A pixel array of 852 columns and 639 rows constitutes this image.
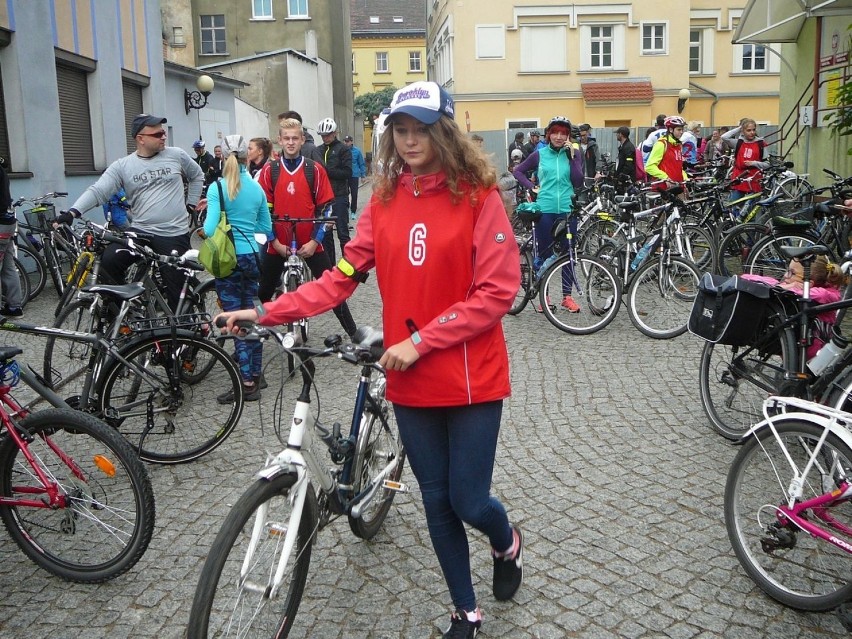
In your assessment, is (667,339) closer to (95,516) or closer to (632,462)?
(632,462)

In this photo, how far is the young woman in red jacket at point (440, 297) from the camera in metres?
2.96

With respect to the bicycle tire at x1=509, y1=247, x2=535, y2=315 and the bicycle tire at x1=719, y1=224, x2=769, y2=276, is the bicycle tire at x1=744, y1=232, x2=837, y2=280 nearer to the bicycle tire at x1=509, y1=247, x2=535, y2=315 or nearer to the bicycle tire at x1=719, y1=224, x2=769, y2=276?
the bicycle tire at x1=719, y1=224, x2=769, y2=276

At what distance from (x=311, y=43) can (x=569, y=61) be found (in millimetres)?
12732

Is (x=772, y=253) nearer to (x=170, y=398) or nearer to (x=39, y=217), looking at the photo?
(x=170, y=398)

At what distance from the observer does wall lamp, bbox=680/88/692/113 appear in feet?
125

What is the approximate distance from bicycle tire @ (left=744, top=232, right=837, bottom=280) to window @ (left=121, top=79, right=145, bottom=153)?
12421 mm

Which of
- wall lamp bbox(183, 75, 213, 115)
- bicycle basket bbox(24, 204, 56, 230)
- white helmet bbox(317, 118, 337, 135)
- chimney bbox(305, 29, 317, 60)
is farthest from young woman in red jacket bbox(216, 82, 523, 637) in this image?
chimney bbox(305, 29, 317, 60)

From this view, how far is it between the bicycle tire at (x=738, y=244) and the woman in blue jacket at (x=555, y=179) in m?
2.03

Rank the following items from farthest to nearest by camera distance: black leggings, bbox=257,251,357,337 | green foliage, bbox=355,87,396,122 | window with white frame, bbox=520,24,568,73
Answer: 1. green foliage, bbox=355,87,396,122
2. window with white frame, bbox=520,24,568,73
3. black leggings, bbox=257,251,357,337

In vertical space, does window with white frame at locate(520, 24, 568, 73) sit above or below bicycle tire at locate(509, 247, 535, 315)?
above

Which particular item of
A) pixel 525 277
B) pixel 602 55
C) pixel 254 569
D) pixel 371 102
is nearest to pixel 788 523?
pixel 254 569

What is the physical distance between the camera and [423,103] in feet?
9.70

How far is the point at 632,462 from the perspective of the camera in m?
5.24

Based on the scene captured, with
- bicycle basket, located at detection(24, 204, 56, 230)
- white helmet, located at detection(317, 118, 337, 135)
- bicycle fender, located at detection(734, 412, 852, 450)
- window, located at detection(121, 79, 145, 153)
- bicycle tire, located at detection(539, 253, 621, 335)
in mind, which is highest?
window, located at detection(121, 79, 145, 153)
